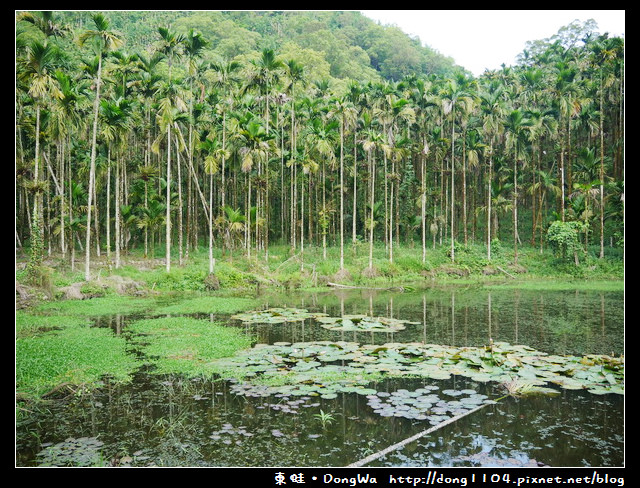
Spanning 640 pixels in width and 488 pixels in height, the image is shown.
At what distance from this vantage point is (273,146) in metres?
32.1

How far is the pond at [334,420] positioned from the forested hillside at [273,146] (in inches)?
589

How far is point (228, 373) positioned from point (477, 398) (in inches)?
198

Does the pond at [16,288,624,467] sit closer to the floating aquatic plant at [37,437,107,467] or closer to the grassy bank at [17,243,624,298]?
the floating aquatic plant at [37,437,107,467]

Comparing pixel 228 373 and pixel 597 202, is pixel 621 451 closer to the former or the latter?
pixel 228 373

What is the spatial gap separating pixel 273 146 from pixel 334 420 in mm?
26215

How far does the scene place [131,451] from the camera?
6.73 metres

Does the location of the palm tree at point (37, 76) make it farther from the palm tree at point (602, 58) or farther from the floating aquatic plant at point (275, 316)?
the palm tree at point (602, 58)

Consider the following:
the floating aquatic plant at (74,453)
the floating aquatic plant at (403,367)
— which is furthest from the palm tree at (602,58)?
the floating aquatic plant at (74,453)

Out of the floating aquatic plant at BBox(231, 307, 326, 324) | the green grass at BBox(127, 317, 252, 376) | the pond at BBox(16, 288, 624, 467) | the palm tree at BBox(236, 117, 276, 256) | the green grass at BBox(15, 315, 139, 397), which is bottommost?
the floating aquatic plant at BBox(231, 307, 326, 324)

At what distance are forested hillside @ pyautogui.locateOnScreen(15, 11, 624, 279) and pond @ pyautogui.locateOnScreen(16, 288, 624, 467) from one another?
1496 cm

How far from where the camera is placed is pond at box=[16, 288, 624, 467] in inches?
260

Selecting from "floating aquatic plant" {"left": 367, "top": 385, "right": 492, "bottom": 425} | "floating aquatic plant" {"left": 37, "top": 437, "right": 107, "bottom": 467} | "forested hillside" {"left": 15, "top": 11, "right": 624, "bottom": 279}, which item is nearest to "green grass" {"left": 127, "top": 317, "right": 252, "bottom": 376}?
"floating aquatic plant" {"left": 37, "top": 437, "right": 107, "bottom": 467}

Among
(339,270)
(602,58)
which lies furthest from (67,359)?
(602,58)

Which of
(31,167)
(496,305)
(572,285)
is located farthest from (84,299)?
(572,285)
